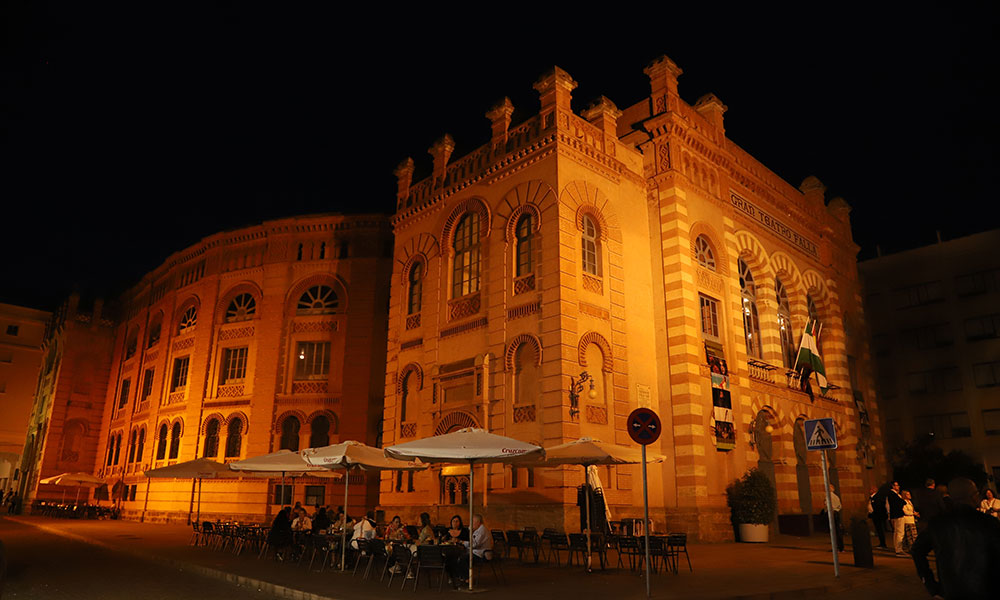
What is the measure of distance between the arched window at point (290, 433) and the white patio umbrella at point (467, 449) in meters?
19.3

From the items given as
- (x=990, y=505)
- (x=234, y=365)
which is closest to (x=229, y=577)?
(x=990, y=505)

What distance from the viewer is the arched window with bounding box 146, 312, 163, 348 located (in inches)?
1517

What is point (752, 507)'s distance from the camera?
66.1 feet

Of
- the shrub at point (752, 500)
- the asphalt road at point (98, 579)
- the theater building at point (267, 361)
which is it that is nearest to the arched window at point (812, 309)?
the shrub at point (752, 500)

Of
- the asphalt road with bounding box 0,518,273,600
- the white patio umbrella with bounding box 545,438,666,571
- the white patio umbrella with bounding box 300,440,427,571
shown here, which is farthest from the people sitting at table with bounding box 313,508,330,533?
the white patio umbrella with bounding box 545,438,666,571

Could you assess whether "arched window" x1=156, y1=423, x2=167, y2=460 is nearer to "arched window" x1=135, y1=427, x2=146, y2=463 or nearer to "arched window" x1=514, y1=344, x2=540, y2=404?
"arched window" x1=135, y1=427, x2=146, y2=463

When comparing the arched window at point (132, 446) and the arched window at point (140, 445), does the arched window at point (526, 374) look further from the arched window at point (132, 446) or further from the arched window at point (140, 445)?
the arched window at point (132, 446)

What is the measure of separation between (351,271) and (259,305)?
4.64 metres

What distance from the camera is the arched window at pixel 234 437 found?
30781 millimetres

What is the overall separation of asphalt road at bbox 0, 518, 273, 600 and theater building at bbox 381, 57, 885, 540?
8.48 metres

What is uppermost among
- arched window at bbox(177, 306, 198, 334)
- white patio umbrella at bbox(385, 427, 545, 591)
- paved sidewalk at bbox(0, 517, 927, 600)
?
arched window at bbox(177, 306, 198, 334)

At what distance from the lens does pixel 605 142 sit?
22125mm

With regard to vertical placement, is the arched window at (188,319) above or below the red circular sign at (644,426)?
above

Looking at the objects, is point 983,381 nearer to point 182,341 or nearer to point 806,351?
point 806,351
